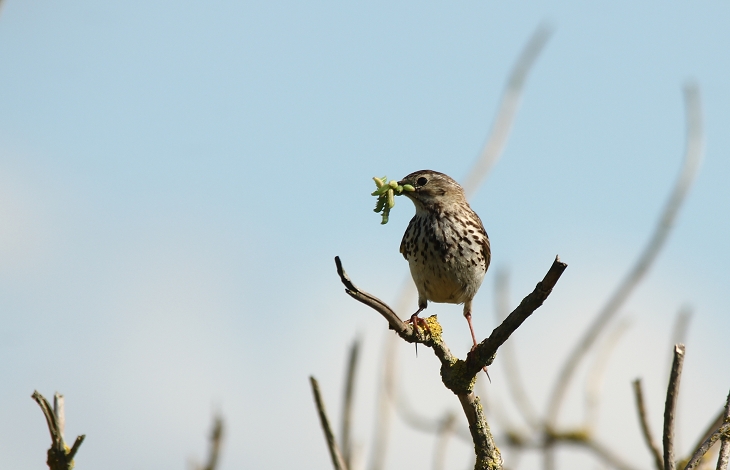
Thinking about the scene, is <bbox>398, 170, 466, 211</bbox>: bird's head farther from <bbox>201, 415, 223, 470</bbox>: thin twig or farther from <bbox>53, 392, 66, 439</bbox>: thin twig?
<bbox>53, 392, 66, 439</bbox>: thin twig

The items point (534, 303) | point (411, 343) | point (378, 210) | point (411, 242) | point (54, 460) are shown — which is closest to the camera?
point (54, 460)

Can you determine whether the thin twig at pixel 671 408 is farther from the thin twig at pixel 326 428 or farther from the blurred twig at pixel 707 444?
the thin twig at pixel 326 428

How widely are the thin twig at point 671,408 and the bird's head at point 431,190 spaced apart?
5.24 meters

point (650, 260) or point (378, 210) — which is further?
point (650, 260)

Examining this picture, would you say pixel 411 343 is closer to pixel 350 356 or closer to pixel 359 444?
pixel 350 356

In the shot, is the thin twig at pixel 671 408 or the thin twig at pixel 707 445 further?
the thin twig at pixel 671 408

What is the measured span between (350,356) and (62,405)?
3.08 m

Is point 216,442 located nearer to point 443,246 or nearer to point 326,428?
point 326,428

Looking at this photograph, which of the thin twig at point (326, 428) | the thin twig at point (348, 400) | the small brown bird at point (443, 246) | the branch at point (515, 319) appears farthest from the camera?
the small brown bird at point (443, 246)

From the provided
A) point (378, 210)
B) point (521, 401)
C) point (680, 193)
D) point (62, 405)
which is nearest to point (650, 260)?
point (680, 193)

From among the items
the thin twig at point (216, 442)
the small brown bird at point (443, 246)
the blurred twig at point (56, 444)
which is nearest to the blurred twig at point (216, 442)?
the thin twig at point (216, 442)

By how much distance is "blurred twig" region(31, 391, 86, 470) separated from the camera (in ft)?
12.4

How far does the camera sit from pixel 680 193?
27.3 ft

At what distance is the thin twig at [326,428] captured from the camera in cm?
576
